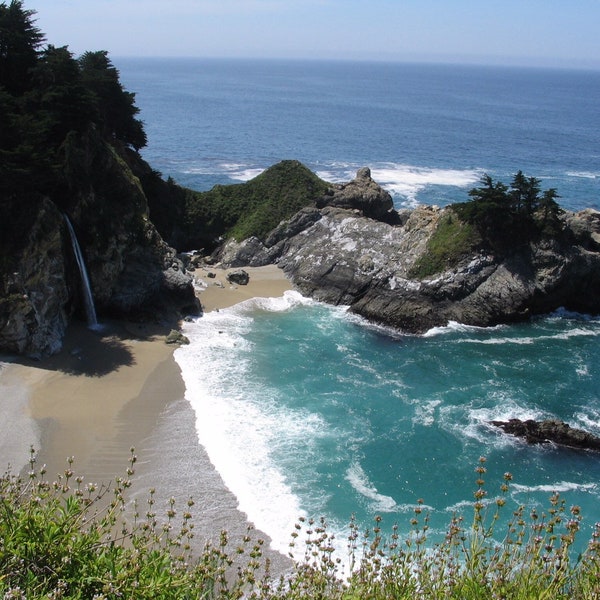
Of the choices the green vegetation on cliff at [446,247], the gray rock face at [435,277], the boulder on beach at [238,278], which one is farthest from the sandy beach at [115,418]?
the green vegetation on cliff at [446,247]

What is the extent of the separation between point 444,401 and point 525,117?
406 ft

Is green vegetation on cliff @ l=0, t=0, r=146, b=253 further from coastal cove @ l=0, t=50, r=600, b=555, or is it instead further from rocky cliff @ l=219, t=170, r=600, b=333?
rocky cliff @ l=219, t=170, r=600, b=333

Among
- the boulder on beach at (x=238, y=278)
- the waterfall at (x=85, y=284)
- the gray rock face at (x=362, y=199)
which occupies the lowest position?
the boulder on beach at (x=238, y=278)

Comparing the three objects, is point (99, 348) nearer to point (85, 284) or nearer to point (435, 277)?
point (85, 284)

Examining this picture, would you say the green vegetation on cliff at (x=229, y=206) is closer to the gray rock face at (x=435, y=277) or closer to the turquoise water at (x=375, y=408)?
the gray rock face at (x=435, y=277)

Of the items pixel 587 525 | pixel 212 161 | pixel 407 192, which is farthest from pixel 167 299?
pixel 212 161

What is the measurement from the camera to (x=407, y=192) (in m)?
70.4

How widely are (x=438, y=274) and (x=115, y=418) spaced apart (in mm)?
22380

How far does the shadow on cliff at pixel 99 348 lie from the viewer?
1140 inches

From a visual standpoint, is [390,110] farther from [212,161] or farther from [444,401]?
[444,401]

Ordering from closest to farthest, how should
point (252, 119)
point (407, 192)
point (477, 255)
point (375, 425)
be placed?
point (375, 425), point (477, 255), point (407, 192), point (252, 119)

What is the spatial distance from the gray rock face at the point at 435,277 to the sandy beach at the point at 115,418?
1332cm

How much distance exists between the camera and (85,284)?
32938 millimetres

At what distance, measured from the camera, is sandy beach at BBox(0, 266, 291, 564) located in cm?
2170
